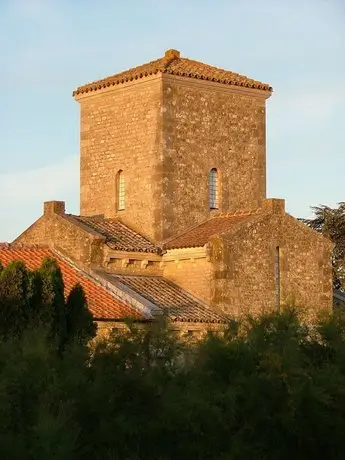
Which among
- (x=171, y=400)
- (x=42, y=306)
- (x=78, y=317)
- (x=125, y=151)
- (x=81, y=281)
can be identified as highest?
(x=125, y=151)

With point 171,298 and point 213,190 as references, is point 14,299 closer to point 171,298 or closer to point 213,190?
point 171,298

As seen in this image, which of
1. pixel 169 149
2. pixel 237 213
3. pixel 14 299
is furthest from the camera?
pixel 169 149

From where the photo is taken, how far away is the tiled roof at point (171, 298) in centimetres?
3794

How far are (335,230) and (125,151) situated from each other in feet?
51.7

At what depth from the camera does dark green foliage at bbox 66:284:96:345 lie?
3105cm

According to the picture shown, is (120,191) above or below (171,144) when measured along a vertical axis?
below

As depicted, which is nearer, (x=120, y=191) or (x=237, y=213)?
(x=237, y=213)

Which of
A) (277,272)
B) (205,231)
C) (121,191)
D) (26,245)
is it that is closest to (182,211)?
(205,231)

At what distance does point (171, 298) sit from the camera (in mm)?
39094

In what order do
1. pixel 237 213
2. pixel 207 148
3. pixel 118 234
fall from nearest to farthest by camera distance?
1. pixel 118 234
2. pixel 237 213
3. pixel 207 148

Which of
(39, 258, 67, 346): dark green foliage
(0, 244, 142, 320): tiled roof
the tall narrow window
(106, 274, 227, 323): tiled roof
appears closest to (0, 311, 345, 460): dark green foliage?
(39, 258, 67, 346): dark green foliage

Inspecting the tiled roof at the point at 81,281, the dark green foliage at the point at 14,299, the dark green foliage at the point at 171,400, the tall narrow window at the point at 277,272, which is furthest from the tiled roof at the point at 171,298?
the dark green foliage at the point at 171,400

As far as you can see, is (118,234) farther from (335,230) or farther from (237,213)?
(335,230)

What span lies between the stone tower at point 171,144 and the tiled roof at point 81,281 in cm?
304
